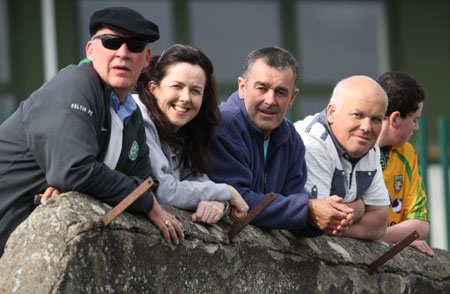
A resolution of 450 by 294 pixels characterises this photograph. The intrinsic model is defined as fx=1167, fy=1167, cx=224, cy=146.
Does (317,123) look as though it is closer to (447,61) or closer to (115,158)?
(115,158)

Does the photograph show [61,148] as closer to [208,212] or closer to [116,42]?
[116,42]

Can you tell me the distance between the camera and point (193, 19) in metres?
10.5

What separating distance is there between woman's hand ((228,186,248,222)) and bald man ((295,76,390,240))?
65 centimetres

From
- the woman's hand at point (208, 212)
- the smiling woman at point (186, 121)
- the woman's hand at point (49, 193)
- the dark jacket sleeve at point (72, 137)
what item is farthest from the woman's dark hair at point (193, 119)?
the woman's hand at point (49, 193)

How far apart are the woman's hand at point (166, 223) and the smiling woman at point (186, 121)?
12.2 inches

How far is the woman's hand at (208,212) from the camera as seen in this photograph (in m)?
A: 4.64

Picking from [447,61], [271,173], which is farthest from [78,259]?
[447,61]

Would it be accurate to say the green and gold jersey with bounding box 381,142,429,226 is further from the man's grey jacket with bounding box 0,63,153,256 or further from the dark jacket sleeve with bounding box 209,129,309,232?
the man's grey jacket with bounding box 0,63,153,256

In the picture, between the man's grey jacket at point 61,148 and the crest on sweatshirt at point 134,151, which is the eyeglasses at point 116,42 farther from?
the crest on sweatshirt at point 134,151

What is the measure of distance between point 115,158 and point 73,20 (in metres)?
6.05

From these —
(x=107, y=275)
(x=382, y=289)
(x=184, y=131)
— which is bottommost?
(x=382, y=289)

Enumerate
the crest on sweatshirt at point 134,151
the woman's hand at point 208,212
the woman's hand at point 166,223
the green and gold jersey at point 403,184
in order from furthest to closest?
the green and gold jersey at point 403,184 → the woman's hand at point 208,212 → the crest on sweatshirt at point 134,151 → the woman's hand at point 166,223

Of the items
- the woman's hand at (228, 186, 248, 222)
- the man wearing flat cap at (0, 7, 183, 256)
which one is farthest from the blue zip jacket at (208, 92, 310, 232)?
the man wearing flat cap at (0, 7, 183, 256)

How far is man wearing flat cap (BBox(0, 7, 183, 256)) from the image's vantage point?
157 inches
